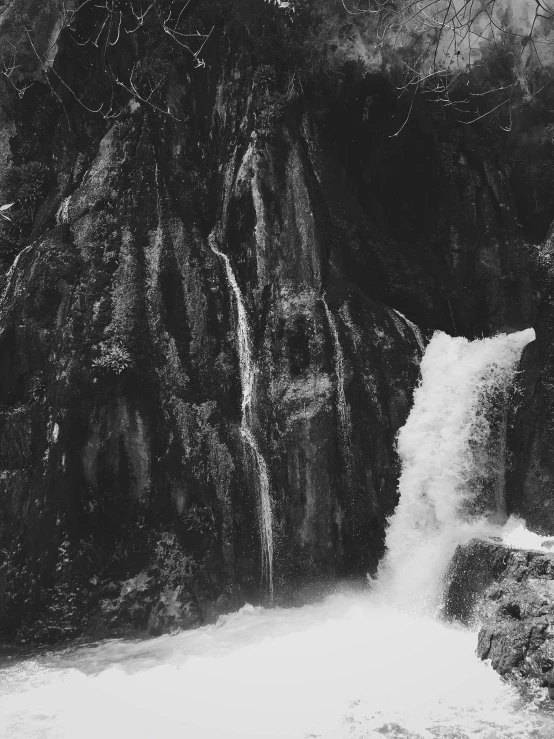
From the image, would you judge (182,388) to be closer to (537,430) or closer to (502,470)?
(502,470)

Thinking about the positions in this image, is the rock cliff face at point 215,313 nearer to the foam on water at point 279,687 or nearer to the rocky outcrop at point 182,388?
the rocky outcrop at point 182,388

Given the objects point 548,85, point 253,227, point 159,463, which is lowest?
point 159,463

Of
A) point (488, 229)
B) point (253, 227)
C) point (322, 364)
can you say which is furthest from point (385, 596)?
point (488, 229)

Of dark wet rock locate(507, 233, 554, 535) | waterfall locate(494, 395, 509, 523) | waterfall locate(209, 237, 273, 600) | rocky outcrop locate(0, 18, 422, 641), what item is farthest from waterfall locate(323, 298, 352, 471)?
dark wet rock locate(507, 233, 554, 535)

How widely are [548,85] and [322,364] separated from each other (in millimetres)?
6247

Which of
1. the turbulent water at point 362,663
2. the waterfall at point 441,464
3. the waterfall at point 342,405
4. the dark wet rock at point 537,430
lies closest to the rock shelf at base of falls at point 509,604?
the turbulent water at point 362,663

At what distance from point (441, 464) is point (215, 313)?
3431 millimetres

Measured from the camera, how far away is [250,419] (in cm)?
827

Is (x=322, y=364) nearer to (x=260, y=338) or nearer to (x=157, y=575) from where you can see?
(x=260, y=338)

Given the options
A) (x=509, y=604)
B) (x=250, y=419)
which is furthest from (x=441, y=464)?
(x=509, y=604)

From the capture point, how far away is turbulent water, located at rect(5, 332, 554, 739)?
4605mm

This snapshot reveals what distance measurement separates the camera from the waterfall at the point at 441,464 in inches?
287

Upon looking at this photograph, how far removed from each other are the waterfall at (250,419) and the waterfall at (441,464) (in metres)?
1.37

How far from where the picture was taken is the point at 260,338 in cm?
863
